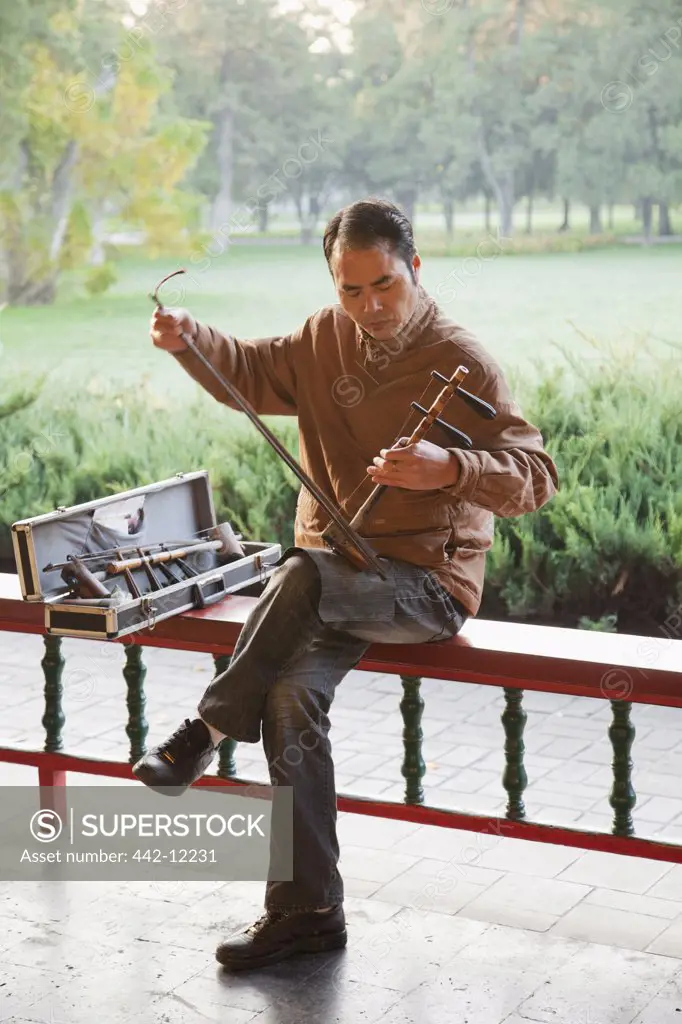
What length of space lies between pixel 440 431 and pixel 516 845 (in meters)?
1.33

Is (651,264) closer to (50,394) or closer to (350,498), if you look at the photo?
(50,394)

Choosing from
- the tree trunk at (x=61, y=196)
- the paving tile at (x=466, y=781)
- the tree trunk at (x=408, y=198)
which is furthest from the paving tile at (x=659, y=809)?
the tree trunk at (x=61, y=196)

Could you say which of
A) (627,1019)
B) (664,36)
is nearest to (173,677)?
(627,1019)

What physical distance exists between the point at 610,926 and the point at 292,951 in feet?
2.56

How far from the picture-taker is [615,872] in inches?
143

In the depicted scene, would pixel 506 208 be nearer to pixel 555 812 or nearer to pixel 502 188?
pixel 502 188

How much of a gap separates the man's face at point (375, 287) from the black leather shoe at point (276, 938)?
1.30 metres

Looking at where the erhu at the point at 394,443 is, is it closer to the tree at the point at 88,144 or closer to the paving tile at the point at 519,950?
the paving tile at the point at 519,950

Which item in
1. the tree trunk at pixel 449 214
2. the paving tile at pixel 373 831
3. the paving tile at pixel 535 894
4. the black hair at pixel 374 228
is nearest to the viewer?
the black hair at pixel 374 228

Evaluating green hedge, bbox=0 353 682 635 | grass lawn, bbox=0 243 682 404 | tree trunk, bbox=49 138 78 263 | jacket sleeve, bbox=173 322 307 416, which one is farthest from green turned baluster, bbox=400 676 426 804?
tree trunk, bbox=49 138 78 263

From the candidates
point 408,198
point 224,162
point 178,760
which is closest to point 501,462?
point 178,760

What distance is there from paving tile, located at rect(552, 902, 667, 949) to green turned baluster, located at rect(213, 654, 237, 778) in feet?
2.91

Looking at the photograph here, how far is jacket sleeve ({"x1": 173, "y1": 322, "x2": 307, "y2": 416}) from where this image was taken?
11.0ft

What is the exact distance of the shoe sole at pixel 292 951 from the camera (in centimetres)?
299
